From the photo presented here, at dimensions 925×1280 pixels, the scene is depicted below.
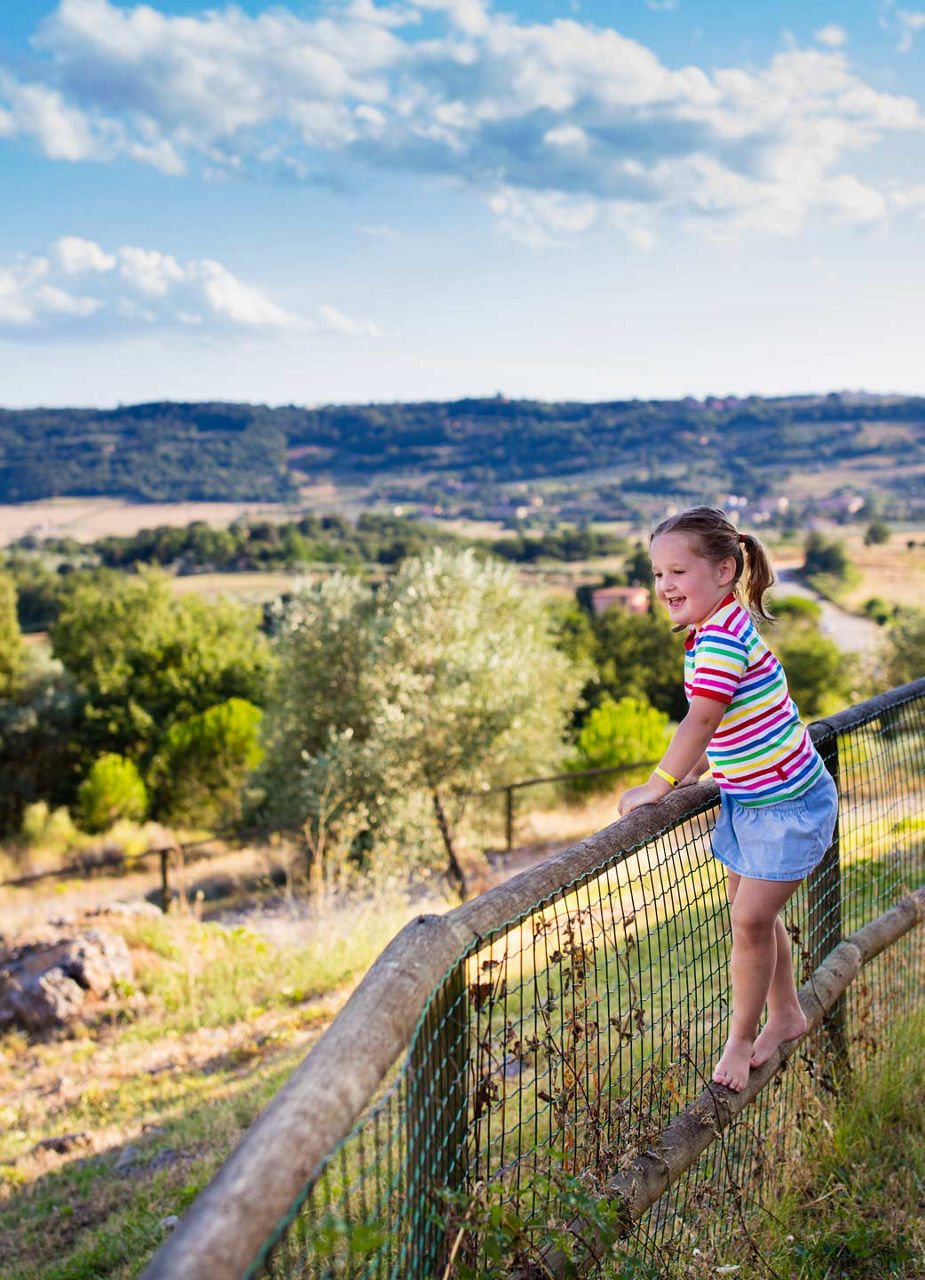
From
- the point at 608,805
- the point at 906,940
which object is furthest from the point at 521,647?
the point at 906,940

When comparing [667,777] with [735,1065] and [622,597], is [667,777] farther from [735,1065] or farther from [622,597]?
[622,597]

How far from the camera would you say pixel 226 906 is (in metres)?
15.1

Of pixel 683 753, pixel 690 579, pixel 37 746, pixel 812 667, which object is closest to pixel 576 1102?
pixel 683 753

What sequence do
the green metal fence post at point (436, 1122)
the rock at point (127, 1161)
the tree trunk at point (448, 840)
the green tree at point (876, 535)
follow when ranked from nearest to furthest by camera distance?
the green metal fence post at point (436, 1122), the rock at point (127, 1161), the tree trunk at point (448, 840), the green tree at point (876, 535)

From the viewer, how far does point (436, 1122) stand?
5.33 feet

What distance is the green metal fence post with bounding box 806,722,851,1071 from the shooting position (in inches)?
119

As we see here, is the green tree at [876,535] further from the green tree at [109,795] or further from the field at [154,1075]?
the field at [154,1075]

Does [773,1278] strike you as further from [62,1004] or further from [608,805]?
[608,805]

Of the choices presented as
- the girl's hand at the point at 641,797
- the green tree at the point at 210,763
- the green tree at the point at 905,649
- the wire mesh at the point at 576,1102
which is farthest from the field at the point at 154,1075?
the green tree at the point at 905,649

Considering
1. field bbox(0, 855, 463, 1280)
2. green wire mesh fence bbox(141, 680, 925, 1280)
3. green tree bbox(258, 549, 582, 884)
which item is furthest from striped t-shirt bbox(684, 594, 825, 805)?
green tree bbox(258, 549, 582, 884)

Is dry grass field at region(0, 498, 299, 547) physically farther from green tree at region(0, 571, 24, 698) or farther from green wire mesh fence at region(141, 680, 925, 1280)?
green wire mesh fence at region(141, 680, 925, 1280)

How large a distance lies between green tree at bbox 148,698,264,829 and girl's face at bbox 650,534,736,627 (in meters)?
26.9

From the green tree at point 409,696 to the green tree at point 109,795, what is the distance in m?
9.60

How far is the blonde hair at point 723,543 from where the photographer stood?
2.49 m
